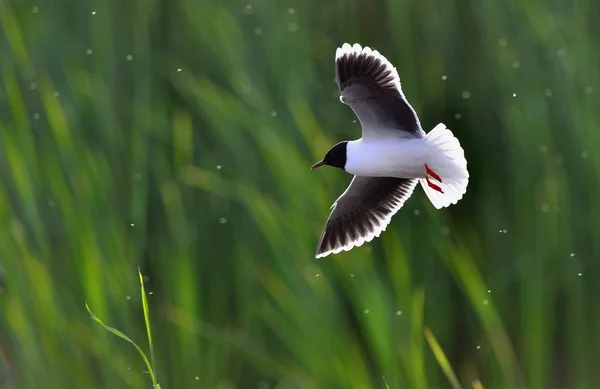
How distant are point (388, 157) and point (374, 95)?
4.4 inches

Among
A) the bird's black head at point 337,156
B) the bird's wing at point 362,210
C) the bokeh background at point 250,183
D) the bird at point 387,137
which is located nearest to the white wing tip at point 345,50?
the bird at point 387,137

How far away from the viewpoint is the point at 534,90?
5.74 ft

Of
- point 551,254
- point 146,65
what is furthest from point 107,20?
point 551,254

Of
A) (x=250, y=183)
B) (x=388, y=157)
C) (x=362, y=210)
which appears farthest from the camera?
(x=250, y=183)

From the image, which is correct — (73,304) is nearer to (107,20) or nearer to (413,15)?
(107,20)

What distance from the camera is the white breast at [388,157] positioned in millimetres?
1057

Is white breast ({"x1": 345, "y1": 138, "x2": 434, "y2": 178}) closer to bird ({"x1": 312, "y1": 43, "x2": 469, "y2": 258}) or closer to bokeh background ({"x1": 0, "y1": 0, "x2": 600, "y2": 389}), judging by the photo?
bird ({"x1": 312, "y1": 43, "x2": 469, "y2": 258})

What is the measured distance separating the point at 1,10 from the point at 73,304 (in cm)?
59

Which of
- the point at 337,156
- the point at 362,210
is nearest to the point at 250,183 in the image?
the point at 362,210

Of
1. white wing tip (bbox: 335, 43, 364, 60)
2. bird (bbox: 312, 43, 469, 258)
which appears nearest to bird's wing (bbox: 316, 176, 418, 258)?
bird (bbox: 312, 43, 469, 258)

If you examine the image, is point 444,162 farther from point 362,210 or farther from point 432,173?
point 362,210

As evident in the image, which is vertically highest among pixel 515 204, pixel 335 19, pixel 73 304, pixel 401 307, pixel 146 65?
pixel 335 19

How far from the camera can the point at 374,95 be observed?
45.7 inches

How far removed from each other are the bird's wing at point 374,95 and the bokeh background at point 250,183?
448mm
